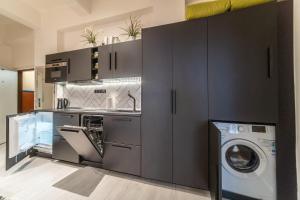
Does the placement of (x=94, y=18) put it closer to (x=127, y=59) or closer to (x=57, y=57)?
(x=57, y=57)

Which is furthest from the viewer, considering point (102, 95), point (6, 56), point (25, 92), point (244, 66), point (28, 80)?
point (28, 80)

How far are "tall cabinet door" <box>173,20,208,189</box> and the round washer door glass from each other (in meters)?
0.27

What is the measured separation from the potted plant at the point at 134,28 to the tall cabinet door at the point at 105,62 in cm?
39

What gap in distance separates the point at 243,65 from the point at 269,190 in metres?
1.29

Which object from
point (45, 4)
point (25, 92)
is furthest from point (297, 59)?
point (25, 92)

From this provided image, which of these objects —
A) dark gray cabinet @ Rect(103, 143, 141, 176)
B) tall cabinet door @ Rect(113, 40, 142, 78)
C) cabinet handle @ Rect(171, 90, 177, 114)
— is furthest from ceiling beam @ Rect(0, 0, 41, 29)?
cabinet handle @ Rect(171, 90, 177, 114)

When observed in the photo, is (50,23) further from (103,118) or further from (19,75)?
(103,118)

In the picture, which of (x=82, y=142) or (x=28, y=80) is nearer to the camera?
(x=82, y=142)

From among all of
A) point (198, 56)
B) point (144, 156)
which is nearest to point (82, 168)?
point (144, 156)

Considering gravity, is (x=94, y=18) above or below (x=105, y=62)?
above

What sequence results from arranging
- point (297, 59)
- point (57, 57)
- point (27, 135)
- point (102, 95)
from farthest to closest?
point (102, 95) < point (57, 57) < point (27, 135) < point (297, 59)

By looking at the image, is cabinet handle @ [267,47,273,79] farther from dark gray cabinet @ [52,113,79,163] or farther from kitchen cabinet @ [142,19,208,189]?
dark gray cabinet @ [52,113,79,163]

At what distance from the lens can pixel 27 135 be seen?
2.50 metres

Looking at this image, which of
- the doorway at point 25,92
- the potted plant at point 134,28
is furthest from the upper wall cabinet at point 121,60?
the doorway at point 25,92
